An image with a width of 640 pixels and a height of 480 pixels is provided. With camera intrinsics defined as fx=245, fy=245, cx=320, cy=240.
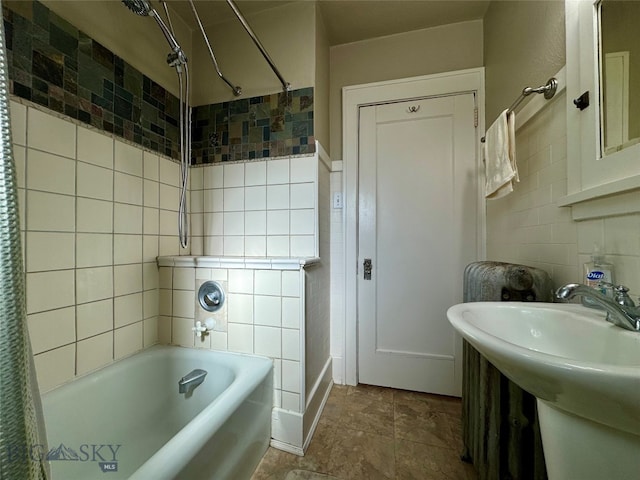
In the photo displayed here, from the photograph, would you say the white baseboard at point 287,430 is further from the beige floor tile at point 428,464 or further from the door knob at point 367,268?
the door knob at point 367,268

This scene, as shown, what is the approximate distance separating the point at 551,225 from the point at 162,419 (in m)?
1.93

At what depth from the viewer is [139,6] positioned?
96 cm

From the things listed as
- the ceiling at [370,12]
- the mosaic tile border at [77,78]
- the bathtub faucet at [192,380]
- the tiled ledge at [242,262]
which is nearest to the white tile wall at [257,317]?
the tiled ledge at [242,262]

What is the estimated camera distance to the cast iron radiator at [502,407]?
831 mm

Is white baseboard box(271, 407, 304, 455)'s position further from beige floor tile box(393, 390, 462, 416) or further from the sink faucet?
the sink faucet

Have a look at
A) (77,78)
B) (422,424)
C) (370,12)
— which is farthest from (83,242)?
(370,12)

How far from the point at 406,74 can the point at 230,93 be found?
46.5 inches

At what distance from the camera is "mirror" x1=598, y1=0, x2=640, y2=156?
672 mm

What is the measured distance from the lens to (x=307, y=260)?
1178 millimetres

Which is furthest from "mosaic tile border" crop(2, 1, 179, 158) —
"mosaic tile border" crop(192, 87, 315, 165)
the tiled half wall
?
"mosaic tile border" crop(192, 87, 315, 165)

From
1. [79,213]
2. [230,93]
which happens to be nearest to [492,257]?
[230,93]

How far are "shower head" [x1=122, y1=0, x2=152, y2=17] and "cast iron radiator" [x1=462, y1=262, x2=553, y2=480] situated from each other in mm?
1706

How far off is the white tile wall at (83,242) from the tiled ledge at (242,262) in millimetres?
138

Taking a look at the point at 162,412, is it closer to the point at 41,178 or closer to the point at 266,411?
the point at 266,411
